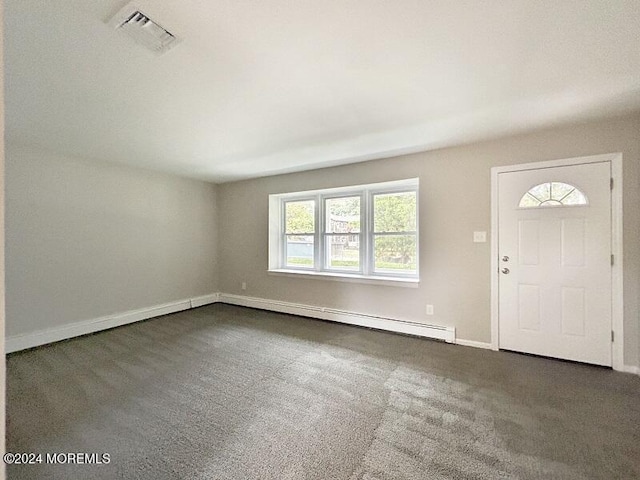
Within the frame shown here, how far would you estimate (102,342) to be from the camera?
3.31 metres

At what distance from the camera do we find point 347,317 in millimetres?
3984

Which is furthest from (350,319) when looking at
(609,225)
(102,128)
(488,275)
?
(102,128)

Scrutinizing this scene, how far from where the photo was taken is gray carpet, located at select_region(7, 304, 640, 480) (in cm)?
150

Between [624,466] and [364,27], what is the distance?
8.90 feet

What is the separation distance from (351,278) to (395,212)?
3.70 feet

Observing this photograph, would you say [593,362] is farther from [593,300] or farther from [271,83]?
[271,83]

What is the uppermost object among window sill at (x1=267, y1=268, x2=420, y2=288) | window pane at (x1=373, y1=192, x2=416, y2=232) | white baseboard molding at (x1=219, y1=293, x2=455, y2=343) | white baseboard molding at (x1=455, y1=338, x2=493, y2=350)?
window pane at (x1=373, y1=192, x2=416, y2=232)

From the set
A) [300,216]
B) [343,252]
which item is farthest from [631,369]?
[300,216]

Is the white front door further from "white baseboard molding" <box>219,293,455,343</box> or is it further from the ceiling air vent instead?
the ceiling air vent

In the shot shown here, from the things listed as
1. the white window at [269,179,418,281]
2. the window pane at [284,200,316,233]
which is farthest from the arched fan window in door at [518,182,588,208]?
the window pane at [284,200,316,233]

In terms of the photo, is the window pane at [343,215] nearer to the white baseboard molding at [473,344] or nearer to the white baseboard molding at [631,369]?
the white baseboard molding at [473,344]

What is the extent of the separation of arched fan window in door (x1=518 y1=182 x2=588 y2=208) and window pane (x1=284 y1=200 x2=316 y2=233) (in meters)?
2.87

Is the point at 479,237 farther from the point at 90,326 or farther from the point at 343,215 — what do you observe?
the point at 90,326

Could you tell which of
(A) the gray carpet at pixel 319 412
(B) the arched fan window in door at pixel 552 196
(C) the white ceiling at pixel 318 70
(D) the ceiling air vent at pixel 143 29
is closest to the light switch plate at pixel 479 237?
(B) the arched fan window in door at pixel 552 196
